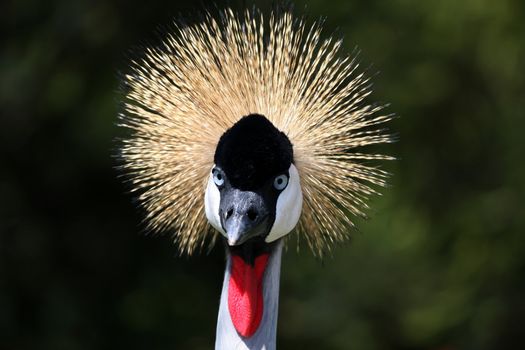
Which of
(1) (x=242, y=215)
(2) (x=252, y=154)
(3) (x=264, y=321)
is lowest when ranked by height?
(3) (x=264, y=321)

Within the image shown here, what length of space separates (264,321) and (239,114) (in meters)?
0.43

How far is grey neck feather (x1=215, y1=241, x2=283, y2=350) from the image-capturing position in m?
2.15

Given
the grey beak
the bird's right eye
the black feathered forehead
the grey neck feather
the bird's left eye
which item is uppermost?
the black feathered forehead

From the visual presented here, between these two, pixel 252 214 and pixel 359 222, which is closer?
pixel 252 214

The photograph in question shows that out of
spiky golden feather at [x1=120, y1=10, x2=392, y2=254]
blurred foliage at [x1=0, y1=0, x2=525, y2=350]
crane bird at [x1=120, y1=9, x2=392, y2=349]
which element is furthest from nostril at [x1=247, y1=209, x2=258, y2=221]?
blurred foliage at [x1=0, y1=0, x2=525, y2=350]

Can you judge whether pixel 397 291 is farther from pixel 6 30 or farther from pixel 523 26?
pixel 6 30

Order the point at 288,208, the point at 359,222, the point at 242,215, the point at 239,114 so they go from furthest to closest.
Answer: the point at 359,222 → the point at 239,114 → the point at 288,208 → the point at 242,215

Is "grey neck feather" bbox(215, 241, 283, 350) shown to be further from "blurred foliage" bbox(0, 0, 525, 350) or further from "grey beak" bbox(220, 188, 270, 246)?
"blurred foliage" bbox(0, 0, 525, 350)

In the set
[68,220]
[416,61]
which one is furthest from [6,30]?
[416,61]

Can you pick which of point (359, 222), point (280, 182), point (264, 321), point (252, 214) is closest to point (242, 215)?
point (252, 214)

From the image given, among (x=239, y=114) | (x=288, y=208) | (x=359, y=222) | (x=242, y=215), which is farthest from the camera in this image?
(x=359, y=222)

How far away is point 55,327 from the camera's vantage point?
4230 mm

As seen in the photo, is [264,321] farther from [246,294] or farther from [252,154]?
[252,154]

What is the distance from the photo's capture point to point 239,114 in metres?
2.24
